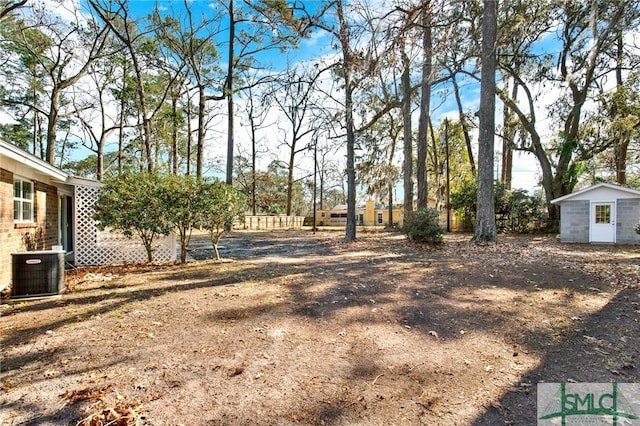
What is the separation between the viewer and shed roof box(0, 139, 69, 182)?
191 inches

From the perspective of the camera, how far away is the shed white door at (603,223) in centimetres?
1275

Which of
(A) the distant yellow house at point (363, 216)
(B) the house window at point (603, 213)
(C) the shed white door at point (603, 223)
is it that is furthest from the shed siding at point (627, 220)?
(A) the distant yellow house at point (363, 216)

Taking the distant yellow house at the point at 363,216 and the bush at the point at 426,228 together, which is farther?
the distant yellow house at the point at 363,216

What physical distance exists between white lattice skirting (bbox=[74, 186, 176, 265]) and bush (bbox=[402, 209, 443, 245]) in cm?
826

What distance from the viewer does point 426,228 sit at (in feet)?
38.2

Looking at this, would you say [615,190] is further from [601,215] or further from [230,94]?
[230,94]

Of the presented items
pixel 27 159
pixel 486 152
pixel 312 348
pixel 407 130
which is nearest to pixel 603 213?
pixel 486 152

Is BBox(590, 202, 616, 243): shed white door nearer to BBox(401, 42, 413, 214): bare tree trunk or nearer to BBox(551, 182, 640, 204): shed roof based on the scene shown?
BBox(551, 182, 640, 204): shed roof

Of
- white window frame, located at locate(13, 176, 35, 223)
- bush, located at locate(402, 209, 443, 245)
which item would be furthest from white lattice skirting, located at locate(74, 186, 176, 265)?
bush, located at locate(402, 209, 443, 245)

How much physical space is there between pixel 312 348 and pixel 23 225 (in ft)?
21.7

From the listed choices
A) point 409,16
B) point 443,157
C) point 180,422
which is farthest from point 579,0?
point 443,157

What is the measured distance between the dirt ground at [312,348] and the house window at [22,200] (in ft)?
5.53

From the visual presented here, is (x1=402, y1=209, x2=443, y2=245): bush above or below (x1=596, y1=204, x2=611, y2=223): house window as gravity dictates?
below

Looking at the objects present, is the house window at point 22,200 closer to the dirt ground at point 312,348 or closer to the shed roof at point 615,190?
the dirt ground at point 312,348
